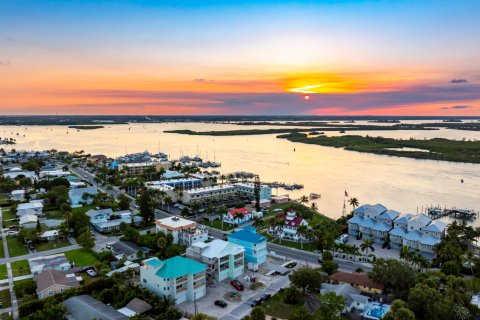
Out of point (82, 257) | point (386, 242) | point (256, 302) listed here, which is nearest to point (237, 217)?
point (386, 242)

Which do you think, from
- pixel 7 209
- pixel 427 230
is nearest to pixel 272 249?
pixel 427 230

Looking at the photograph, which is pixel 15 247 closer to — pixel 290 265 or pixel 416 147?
pixel 290 265

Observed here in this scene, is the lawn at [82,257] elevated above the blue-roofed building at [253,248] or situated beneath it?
situated beneath

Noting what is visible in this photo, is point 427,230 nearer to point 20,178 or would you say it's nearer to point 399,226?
point 399,226

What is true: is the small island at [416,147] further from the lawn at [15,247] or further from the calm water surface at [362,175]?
the lawn at [15,247]

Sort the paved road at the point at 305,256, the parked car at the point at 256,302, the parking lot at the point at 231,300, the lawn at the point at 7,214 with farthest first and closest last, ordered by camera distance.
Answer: the lawn at the point at 7,214 → the paved road at the point at 305,256 → the parked car at the point at 256,302 → the parking lot at the point at 231,300

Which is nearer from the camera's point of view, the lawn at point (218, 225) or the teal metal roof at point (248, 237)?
the teal metal roof at point (248, 237)

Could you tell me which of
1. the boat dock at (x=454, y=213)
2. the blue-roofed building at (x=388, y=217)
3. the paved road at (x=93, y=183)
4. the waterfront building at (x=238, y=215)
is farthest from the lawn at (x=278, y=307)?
the boat dock at (x=454, y=213)
